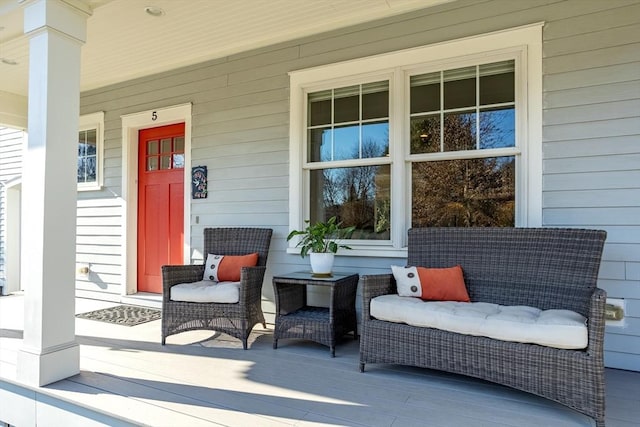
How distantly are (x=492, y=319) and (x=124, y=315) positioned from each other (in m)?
3.88

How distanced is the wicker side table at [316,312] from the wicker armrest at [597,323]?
1.66 metres

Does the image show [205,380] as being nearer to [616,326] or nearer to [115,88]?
[616,326]

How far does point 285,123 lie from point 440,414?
2.98 meters

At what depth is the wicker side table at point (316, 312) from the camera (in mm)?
3146

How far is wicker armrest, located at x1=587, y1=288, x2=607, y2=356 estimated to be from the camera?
204 centimetres

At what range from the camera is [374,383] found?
101 inches

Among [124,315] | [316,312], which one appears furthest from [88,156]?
[316,312]

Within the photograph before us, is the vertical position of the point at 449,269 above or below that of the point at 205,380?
above

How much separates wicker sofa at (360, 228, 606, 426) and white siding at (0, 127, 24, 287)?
21.9 feet

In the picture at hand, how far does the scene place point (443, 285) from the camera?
290 cm

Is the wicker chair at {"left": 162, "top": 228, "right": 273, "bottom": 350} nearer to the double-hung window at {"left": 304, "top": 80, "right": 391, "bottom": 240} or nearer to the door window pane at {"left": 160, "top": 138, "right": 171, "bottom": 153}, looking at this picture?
the double-hung window at {"left": 304, "top": 80, "right": 391, "bottom": 240}

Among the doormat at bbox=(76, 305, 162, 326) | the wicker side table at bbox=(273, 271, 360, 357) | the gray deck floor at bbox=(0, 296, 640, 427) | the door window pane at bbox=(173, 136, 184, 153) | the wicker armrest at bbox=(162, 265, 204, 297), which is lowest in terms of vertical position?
the doormat at bbox=(76, 305, 162, 326)

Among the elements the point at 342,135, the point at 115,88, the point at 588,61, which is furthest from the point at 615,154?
the point at 115,88

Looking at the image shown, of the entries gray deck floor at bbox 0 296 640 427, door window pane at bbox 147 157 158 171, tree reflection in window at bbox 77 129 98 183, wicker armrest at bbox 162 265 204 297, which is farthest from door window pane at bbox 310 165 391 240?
tree reflection in window at bbox 77 129 98 183
